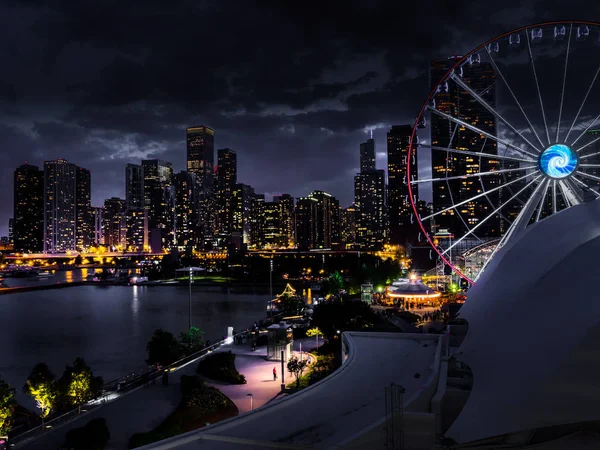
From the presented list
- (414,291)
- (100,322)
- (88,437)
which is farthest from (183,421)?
(100,322)

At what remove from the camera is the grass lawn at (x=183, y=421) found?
49.2 feet

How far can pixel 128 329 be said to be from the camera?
50188 mm

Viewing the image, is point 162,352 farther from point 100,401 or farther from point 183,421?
point 183,421

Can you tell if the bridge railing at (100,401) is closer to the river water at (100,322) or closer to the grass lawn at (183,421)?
the grass lawn at (183,421)

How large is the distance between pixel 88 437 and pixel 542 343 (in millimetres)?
12924

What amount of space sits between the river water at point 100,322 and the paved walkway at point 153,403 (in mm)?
9861

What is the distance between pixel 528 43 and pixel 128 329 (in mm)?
44426

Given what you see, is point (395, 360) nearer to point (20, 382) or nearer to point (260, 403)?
point (260, 403)

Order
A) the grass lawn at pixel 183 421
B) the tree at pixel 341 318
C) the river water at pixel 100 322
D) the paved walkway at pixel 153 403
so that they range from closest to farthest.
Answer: the grass lawn at pixel 183 421 → the paved walkway at pixel 153 403 → the tree at pixel 341 318 → the river water at pixel 100 322

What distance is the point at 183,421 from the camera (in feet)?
57.7

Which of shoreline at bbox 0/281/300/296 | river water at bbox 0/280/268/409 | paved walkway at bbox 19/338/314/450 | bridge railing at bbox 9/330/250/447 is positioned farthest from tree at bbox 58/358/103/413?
shoreline at bbox 0/281/300/296

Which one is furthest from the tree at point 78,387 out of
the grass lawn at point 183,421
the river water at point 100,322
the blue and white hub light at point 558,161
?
the blue and white hub light at point 558,161

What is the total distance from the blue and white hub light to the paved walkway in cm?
1530

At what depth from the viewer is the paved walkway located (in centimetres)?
1571
